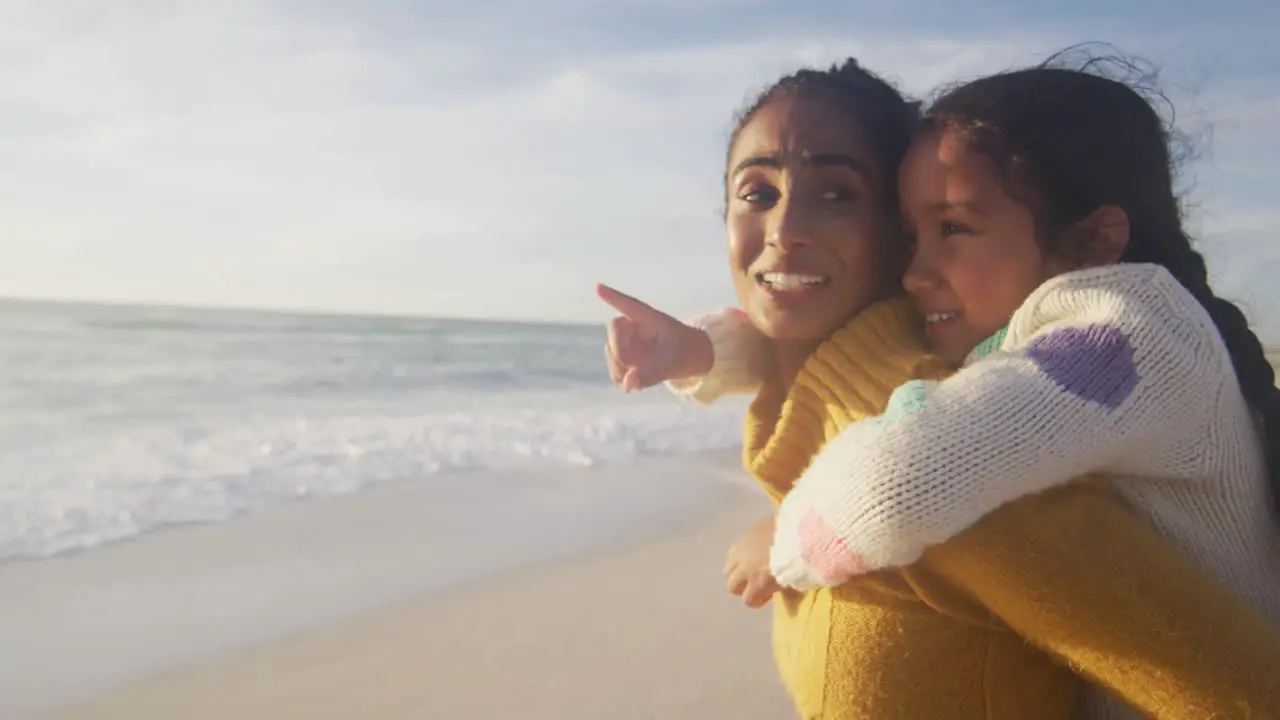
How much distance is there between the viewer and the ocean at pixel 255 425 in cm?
509

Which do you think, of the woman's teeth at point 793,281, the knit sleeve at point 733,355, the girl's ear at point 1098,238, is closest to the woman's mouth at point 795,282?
the woman's teeth at point 793,281

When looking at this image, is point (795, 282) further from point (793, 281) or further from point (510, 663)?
point (510, 663)

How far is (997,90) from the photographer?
5.44 ft

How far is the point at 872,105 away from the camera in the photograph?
1.99m

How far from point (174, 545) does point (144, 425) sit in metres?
4.84

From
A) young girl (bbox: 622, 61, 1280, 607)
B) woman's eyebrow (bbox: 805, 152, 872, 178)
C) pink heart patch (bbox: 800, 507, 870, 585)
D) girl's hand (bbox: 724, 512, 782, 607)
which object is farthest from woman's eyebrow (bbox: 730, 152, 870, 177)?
pink heart patch (bbox: 800, 507, 870, 585)

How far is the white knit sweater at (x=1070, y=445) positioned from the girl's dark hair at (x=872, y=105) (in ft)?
2.10

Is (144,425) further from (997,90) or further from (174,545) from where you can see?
(997,90)

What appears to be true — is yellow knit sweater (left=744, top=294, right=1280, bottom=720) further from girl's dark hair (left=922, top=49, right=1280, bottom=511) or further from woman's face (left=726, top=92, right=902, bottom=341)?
girl's dark hair (left=922, top=49, right=1280, bottom=511)

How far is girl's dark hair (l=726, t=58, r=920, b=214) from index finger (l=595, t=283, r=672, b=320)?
1.41ft

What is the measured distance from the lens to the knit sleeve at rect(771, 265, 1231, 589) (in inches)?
44.8

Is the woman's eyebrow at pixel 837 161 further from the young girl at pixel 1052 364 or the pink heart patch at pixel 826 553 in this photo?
the pink heart patch at pixel 826 553

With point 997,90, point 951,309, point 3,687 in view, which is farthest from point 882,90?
point 3,687

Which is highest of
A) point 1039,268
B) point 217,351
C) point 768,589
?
point 1039,268
